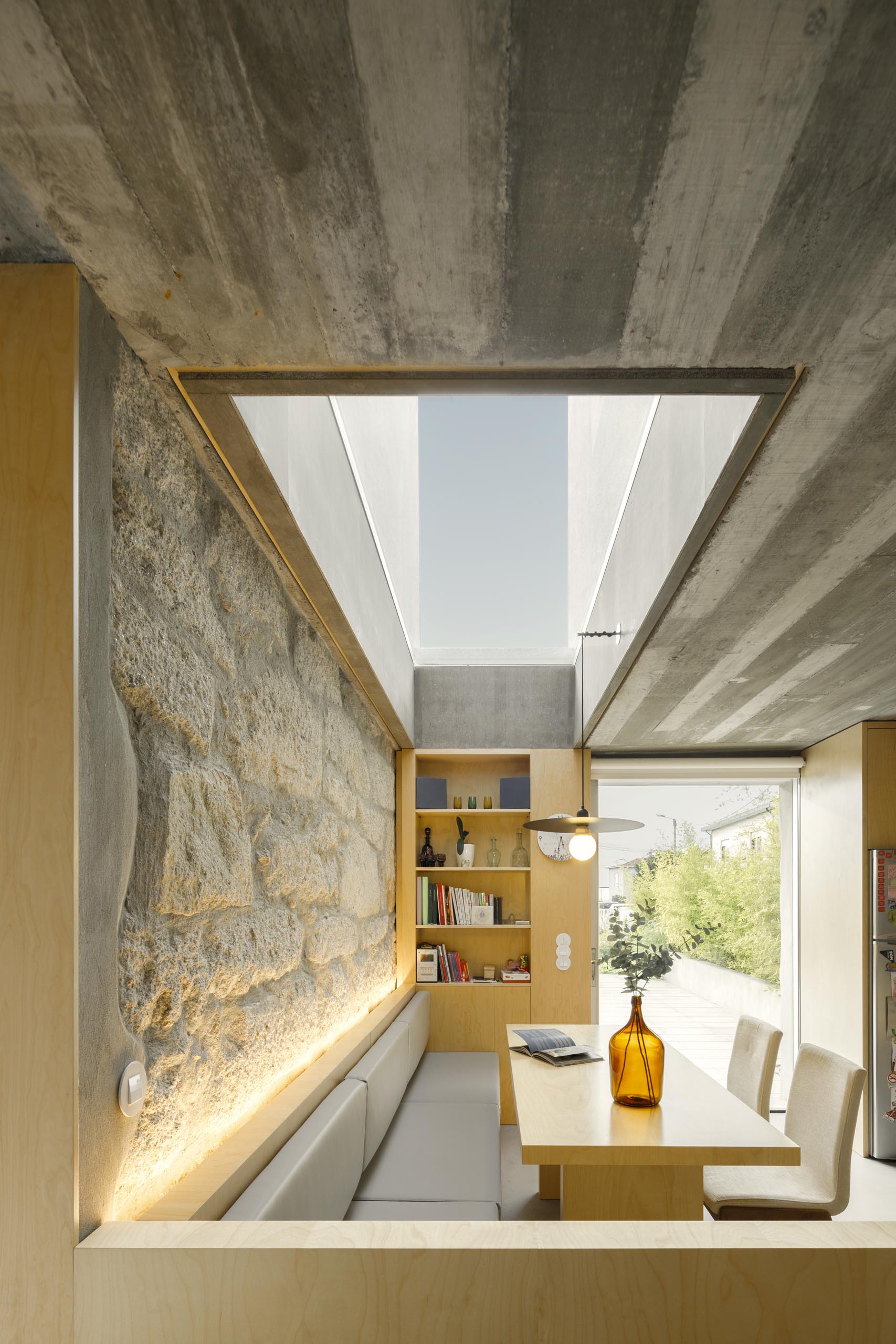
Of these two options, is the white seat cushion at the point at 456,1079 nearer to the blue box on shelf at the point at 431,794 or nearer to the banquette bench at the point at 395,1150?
the banquette bench at the point at 395,1150

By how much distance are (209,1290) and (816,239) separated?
159 cm

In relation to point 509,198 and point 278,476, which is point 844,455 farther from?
point 278,476

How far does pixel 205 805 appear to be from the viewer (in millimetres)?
1778

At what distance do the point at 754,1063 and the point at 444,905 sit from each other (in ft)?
7.03

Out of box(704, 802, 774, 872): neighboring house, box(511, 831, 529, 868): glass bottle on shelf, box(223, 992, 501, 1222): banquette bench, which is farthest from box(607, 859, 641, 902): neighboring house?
box(223, 992, 501, 1222): banquette bench

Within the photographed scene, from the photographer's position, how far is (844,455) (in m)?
1.79

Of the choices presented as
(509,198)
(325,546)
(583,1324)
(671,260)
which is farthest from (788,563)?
(583,1324)

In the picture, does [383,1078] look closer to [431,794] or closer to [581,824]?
[581,824]

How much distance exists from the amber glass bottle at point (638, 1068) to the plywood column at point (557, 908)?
239 centimetres

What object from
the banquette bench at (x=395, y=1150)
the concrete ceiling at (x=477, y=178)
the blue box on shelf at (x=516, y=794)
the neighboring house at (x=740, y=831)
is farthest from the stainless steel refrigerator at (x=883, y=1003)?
the concrete ceiling at (x=477, y=178)

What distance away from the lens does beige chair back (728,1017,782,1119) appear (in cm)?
363

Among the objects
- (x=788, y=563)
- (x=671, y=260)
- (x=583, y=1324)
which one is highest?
(x=671, y=260)

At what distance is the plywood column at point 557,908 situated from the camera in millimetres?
5297

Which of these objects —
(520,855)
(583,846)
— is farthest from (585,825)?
(520,855)
